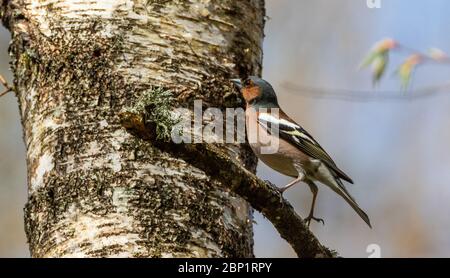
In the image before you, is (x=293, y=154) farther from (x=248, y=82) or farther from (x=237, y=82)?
(x=237, y=82)

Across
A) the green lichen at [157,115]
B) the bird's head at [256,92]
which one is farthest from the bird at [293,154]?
the green lichen at [157,115]

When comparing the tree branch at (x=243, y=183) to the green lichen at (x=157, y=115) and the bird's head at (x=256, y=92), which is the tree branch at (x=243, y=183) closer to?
the green lichen at (x=157, y=115)

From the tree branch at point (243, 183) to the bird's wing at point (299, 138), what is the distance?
157cm

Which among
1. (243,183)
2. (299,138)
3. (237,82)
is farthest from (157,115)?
(299,138)

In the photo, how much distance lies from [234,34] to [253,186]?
155 centimetres

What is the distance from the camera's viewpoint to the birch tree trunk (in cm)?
395

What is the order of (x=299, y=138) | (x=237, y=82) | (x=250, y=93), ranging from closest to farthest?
(x=237, y=82) < (x=250, y=93) < (x=299, y=138)

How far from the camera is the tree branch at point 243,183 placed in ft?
10.7

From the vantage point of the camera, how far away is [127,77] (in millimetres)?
4305

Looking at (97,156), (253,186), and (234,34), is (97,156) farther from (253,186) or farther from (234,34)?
(234,34)

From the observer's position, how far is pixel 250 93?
5281 millimetres

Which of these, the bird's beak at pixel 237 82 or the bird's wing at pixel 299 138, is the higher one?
the bird's beak at pixel 237 82

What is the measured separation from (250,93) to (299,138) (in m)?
0.65
